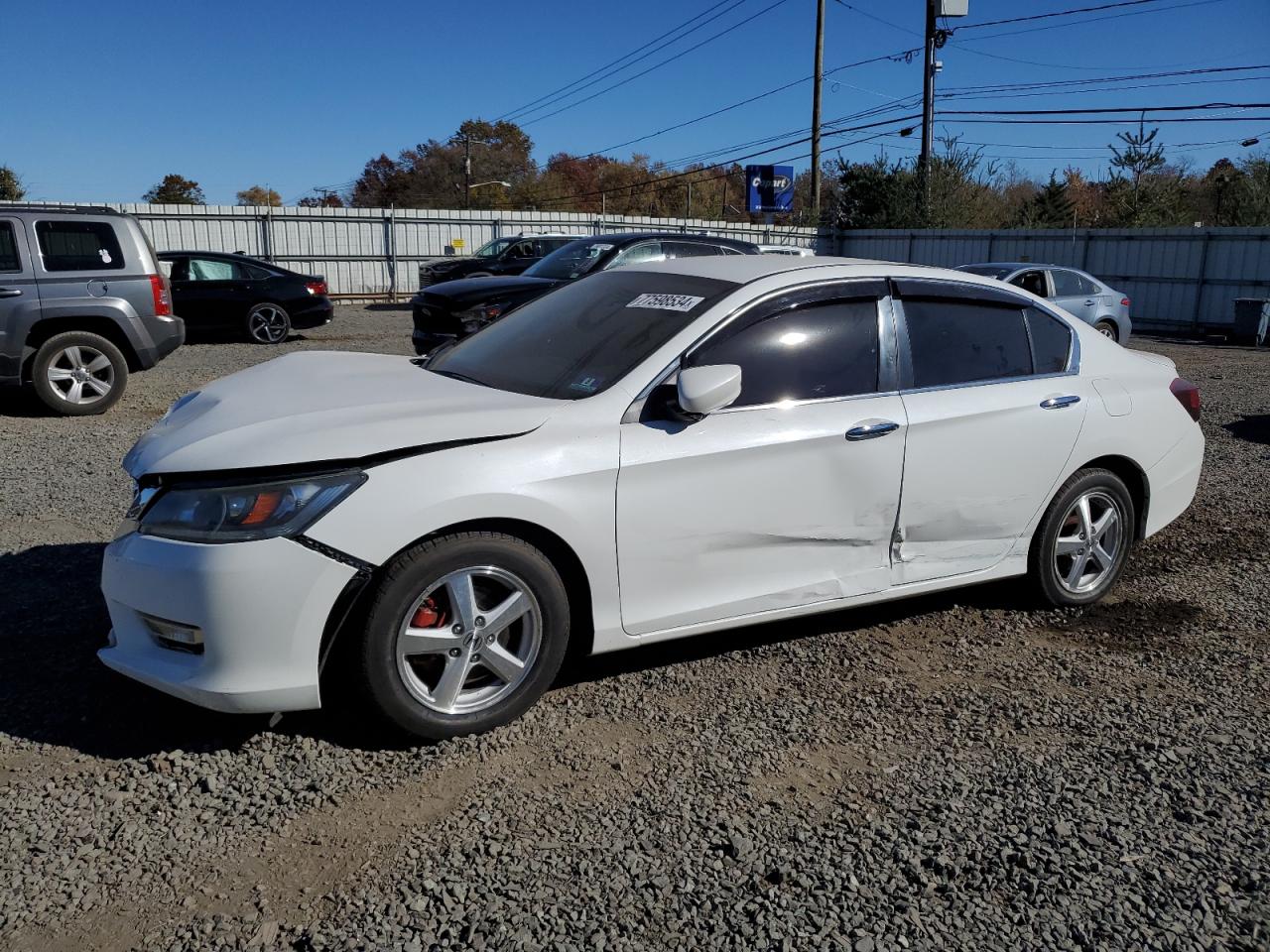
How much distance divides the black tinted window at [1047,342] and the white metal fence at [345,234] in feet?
75.3

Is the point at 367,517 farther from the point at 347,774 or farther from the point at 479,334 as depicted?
the point at 479,334

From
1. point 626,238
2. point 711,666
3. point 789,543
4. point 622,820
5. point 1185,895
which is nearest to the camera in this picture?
point 1185,895

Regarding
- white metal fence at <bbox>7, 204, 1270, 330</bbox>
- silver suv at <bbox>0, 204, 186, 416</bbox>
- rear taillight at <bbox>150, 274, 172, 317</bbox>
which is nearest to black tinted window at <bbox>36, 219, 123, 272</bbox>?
silver suv at <bbox>0, 204, 186, 416</bbox>

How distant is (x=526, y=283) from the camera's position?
1202 centimetres

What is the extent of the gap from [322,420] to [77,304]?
288 inches

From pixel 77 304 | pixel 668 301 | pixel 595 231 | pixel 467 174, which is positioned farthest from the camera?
pixel 467 174

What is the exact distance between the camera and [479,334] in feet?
16.1

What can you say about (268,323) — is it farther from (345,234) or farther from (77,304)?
(345,234)

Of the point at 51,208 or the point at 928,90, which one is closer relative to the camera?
the point at 51,208

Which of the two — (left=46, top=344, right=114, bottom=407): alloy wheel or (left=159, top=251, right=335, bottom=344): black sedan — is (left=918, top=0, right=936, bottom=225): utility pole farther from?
(left=46, top=344, right=114, bottom=407): alloy wheel

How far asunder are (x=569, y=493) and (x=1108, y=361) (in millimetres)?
2950

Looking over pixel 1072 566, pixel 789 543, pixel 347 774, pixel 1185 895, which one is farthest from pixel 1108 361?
pixel 347 774

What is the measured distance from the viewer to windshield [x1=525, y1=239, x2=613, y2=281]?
42.9ft

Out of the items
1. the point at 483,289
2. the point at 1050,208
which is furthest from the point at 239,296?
the point at 1050,208
